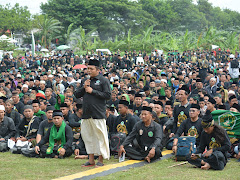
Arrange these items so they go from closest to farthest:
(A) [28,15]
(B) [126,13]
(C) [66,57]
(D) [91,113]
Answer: (D) [91,113] → (C) [66,57] → (A) [28,15] → (B) [126,13]

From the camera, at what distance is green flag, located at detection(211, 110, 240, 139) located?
7930mm

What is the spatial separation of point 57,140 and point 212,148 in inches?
130

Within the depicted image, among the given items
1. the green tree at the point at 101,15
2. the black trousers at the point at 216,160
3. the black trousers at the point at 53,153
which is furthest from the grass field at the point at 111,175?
the green tree at the point at 101,15

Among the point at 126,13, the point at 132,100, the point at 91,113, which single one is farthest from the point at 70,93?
the point at 126,13

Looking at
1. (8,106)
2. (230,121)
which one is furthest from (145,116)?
(8,106)

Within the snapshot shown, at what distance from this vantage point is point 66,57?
28922 millimetres

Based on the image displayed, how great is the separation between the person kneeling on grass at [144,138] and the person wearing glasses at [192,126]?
46 centimetres

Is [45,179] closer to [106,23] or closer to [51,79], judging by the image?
[51,79]

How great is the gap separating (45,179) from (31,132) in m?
3.30

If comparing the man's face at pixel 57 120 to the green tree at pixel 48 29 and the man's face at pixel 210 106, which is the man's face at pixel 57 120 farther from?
the green tree at pixel 48 29

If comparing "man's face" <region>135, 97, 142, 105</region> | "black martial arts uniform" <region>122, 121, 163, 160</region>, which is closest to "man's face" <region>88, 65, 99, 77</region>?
"black martial arts uniform" <region>122, 121, 163, 160</region>

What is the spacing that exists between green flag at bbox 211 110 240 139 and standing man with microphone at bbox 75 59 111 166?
2.75 m

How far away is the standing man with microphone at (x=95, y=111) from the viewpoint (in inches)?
260

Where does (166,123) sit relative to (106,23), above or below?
below
